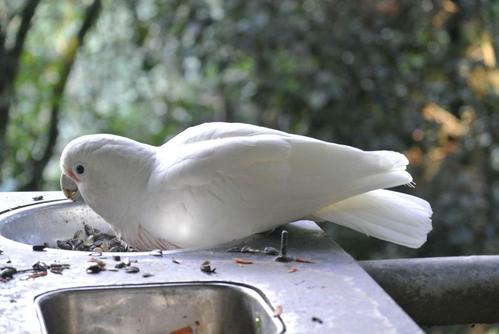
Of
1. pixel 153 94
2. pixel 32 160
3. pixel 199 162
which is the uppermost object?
pixel 199 162

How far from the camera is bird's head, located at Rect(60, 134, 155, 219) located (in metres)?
2.53

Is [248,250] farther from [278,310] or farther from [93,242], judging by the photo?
[93,242]

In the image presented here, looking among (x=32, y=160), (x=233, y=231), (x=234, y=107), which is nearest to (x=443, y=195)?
(x=234, y=107)

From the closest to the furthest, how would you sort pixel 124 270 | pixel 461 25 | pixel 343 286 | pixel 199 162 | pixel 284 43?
pixel 343 286
pixel 124 270
pixel 199 162
pixel 284 43
pixel 461 25

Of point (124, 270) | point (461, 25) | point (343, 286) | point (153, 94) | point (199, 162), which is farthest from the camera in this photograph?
point (153, 94)

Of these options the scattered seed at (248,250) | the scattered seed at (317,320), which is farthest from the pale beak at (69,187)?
the scattered seed at (317,320)

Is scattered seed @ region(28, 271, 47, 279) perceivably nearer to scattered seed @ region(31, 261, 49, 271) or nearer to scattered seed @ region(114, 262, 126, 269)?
scattered seed @ region(31, 261, 49, 271)

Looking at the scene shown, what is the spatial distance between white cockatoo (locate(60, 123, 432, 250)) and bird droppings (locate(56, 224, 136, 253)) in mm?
115

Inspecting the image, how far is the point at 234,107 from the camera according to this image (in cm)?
474

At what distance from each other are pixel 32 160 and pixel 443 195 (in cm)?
281

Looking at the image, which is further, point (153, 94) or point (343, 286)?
point (153, 94)

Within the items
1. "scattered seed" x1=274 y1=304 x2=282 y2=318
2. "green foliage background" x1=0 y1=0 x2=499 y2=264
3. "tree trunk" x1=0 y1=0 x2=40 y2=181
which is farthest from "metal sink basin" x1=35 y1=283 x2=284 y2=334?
"tree trunk" x1=0 y1=0 x2=40 y2=181

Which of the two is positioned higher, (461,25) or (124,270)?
(461,25)

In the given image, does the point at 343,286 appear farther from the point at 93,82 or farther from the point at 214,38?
the point at 93,82
